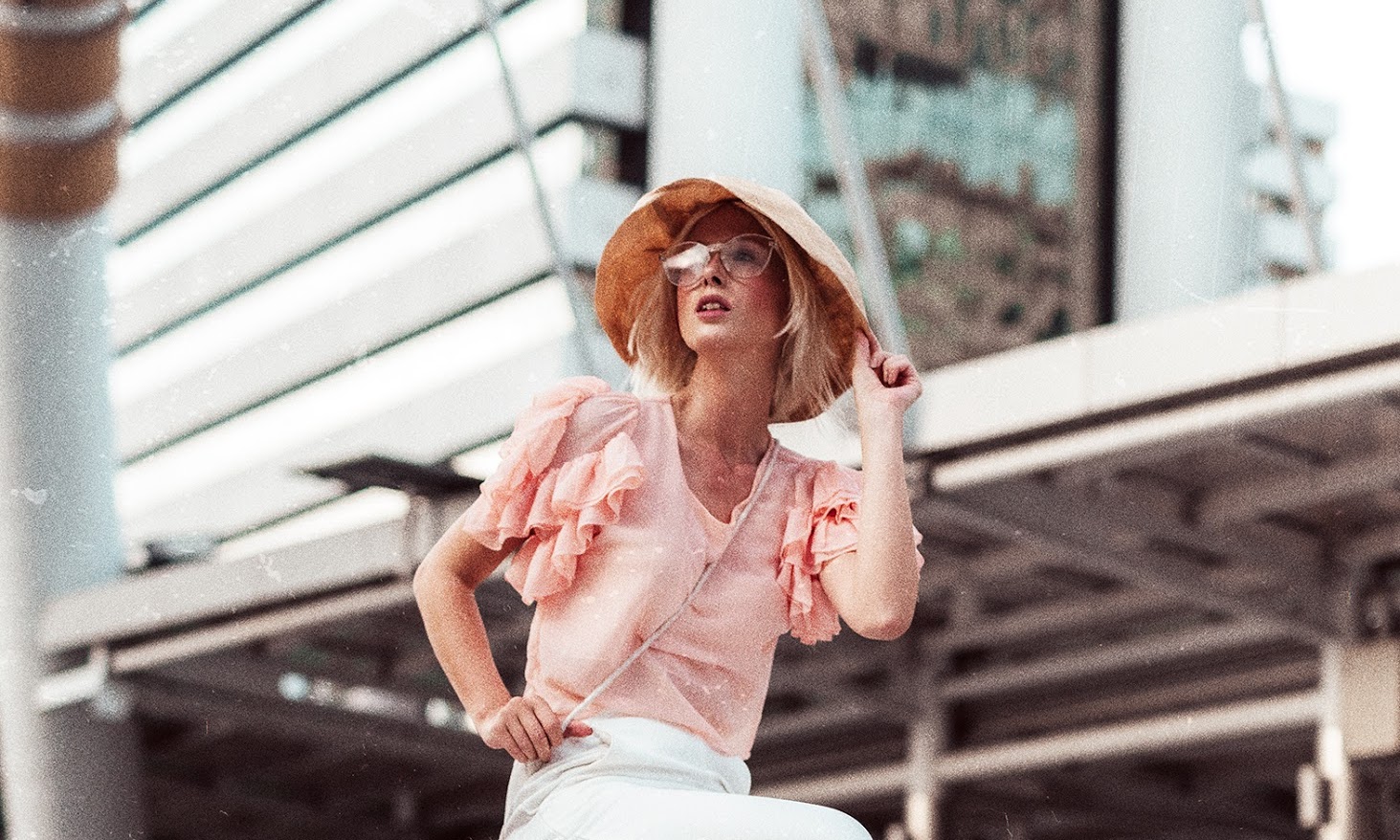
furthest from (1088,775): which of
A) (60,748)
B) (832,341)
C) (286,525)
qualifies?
(832,341)

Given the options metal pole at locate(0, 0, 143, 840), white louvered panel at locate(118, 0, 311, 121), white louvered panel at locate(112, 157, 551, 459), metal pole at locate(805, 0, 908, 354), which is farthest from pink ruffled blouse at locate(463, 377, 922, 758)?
→ white louvered panel at locate(112, 157, 551, 459)

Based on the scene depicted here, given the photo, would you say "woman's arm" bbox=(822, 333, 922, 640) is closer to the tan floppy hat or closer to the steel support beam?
the tan floppy hat

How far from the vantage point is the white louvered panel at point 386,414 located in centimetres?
1930

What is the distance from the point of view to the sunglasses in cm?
265

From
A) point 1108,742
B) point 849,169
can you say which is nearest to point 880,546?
point 849,169

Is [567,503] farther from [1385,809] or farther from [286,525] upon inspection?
[286,525]

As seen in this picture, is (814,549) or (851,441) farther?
(851,441)

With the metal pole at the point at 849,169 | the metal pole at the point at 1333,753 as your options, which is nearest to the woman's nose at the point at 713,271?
the metal pole at the point at 849,169

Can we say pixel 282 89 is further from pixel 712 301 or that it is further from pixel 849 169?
pixel 712 301

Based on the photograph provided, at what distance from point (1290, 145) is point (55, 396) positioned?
16.7ft

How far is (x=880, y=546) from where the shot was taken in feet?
8.20

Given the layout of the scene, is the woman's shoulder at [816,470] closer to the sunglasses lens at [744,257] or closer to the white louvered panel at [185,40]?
the sunglasses lens at [744,257]

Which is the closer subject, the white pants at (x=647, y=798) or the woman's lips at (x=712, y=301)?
the white pants at (x=647, y=798)

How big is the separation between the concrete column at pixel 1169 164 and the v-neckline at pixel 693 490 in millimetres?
12830
